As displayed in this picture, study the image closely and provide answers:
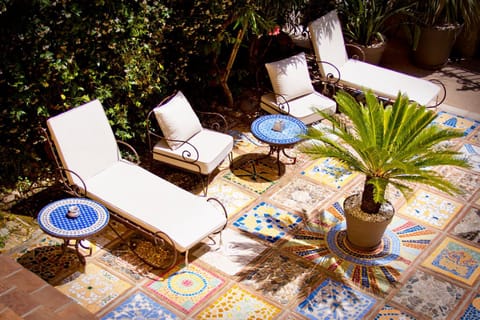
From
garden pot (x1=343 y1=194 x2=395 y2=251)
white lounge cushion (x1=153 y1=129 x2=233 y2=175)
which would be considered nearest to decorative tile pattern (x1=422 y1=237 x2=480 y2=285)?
garden pot (x1=343 y1=194 x2=395 y2=251)

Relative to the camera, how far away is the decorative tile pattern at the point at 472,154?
816 cm

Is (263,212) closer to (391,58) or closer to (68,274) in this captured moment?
(68,274)

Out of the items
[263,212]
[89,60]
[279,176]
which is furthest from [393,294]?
[89,60]

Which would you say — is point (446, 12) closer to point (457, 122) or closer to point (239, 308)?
point (457, 122)

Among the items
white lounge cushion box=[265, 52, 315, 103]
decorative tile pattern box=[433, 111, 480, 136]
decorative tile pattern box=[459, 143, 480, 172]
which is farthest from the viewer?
decorative tile pattern box=[433, 111, 480, 136]

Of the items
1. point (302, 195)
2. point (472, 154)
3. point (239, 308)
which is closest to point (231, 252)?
point (239, 308)

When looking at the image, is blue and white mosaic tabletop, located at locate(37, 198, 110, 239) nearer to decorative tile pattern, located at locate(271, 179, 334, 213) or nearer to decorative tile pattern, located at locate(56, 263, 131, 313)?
decorative tile pattern, located at locate(56, 263, 131, 313)

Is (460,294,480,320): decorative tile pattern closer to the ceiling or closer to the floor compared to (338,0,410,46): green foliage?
closer to the floor

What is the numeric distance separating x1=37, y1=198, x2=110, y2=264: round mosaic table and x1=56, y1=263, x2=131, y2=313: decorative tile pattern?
0.19 m

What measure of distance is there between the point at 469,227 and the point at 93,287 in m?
4.20

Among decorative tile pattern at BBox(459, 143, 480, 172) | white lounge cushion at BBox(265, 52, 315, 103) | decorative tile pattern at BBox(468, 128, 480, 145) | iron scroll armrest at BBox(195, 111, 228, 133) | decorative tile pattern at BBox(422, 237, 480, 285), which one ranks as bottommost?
decorative tile pattern at BBox(422, 237, 480, 285)

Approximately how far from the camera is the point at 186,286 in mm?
6125

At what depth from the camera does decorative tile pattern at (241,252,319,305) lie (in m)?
6.09

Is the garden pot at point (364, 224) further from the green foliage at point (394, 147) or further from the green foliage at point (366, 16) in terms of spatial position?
the green foliage at point (366, 16)
